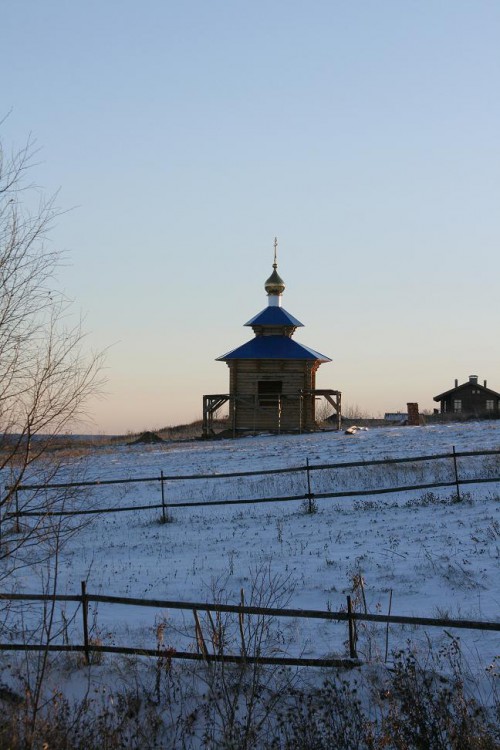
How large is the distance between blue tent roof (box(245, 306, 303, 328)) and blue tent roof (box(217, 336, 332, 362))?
2.45ft

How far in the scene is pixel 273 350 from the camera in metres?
41.9

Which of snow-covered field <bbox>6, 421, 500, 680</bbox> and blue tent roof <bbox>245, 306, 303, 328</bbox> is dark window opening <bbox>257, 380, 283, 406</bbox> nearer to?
blue tent roof <bbox>245, 306, 303, 328</bbox>

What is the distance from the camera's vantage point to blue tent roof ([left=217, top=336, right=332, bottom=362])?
41406 millimetres

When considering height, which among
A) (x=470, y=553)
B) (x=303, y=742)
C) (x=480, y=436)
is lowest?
(x=303, y=742)

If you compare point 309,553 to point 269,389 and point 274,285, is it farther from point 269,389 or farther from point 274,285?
point 274,285

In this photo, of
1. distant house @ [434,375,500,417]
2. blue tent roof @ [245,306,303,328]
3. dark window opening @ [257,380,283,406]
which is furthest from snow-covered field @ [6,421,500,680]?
distant house @ [434,375,500,417]

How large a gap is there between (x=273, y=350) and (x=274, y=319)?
99.4 inches

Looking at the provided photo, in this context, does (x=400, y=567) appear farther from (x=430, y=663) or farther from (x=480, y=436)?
(x=480, y=436)

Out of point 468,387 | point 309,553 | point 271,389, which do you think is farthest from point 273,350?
point 468,387

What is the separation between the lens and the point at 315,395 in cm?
4231

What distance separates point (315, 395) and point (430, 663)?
32.7 m

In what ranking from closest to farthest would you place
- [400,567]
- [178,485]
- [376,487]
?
1. [400,567]
2. [376,487]
3. [178,485]

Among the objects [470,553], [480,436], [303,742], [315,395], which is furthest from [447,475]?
[315,395]

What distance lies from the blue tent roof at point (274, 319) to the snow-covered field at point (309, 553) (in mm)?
16248
